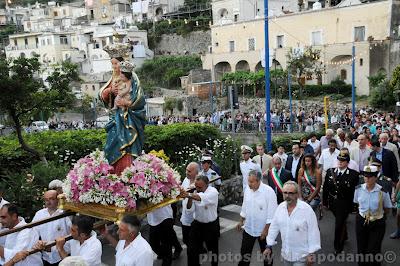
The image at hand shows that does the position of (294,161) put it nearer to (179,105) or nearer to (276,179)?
(276,179)

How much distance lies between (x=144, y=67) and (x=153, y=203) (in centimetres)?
5088

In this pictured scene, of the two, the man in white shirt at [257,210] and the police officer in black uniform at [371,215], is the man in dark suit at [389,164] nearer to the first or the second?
Result: the police officer in black uniform at [371,215]

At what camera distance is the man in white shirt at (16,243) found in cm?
478

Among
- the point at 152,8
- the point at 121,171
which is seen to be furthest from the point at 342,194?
the point at 152,8

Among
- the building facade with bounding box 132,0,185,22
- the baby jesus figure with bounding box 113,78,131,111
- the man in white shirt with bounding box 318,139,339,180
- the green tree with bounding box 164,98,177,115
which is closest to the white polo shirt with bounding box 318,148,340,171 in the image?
the man in white shirt with bounding box 318,139,339,180

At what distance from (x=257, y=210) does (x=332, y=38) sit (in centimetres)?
3789

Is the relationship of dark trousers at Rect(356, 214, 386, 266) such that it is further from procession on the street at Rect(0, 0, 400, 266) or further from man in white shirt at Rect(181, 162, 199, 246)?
man in white shirt at Rect(181, 162, 199, 246)

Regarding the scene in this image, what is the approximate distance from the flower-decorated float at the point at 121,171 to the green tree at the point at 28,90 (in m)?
4.48

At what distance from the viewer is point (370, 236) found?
20.7 feet

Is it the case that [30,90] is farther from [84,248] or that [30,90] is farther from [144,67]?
[144,67]

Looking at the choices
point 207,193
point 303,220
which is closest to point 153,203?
point 207,193

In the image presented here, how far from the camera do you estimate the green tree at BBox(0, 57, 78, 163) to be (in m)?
9.86

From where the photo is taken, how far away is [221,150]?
11875mm

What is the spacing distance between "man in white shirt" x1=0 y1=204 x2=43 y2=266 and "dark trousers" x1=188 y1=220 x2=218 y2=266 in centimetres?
223
